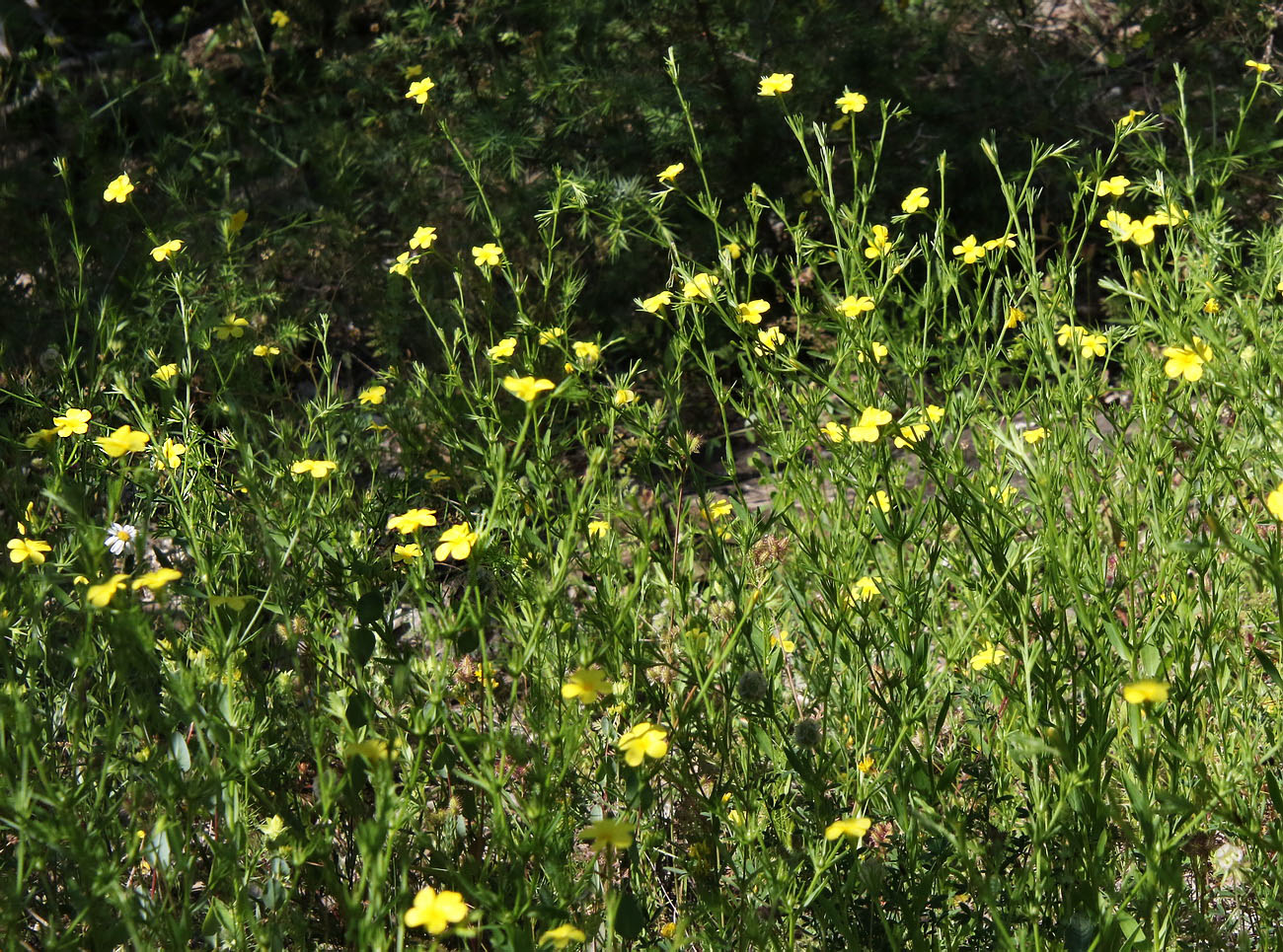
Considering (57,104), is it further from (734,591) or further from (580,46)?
(734,591)

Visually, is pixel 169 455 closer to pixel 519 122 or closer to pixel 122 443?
pixel 122 443

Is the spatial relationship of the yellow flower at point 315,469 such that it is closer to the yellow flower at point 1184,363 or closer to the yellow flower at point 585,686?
the yellow flower at point 585,686

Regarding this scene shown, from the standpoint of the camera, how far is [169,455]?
77.0 inches

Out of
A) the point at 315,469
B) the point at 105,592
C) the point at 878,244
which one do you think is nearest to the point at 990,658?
the point at 878,244

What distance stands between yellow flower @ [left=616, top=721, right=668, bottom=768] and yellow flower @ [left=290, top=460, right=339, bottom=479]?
2.18 feet

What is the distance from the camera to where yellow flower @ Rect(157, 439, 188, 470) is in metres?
1.88

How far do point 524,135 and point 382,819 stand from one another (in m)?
2.76

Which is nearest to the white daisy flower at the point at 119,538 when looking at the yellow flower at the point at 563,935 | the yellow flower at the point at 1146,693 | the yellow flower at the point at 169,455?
the yellow flower at the point at 169,455

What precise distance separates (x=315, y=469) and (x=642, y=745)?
72cm

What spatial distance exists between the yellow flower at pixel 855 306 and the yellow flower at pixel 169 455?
1.03 m

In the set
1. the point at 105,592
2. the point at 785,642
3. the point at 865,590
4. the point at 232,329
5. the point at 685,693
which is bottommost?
the point at 785,642

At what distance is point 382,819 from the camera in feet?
3.88

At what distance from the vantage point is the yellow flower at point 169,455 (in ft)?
6.16

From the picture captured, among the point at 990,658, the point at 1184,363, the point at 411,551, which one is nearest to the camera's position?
the point at 1184,363
